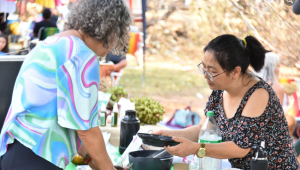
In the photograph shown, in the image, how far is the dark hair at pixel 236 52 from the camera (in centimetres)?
172

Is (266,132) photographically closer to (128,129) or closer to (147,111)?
(128,129)

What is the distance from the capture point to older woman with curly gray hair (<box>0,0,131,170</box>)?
1.30m

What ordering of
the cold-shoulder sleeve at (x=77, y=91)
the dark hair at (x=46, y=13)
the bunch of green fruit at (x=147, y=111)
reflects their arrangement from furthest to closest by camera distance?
1. the dark hair at (x=46, y=13)
2. the bunch of green fruit at (x=147, y=111)
3. the cold-shoulder sleeve at (x=77, y=91)

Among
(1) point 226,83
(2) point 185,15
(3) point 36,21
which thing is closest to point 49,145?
(1) point 226,83

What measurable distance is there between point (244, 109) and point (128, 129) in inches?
25.3

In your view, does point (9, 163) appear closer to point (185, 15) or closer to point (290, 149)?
point (290, 149)

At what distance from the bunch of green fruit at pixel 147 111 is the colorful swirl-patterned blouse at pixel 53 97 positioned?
120 cm

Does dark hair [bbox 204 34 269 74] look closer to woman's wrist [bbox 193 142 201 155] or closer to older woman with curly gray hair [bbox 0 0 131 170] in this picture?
woman's wrist [bbox 193 142 201 155]

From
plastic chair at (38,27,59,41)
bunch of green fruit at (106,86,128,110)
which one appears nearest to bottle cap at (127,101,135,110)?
bunch of green fruit at (106,86,128,110)

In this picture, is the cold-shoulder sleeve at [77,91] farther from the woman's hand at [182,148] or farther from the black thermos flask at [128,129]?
the black thermos flask at [128,129]

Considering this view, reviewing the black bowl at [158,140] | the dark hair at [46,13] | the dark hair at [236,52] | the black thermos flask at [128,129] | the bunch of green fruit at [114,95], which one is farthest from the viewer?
the dark hair at [46,13]

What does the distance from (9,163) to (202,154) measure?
79cm

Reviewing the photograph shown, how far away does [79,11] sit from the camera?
1395 millimetres

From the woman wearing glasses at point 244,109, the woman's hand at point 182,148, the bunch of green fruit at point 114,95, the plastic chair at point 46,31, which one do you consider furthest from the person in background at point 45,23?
the woman's hand at point 182,148
